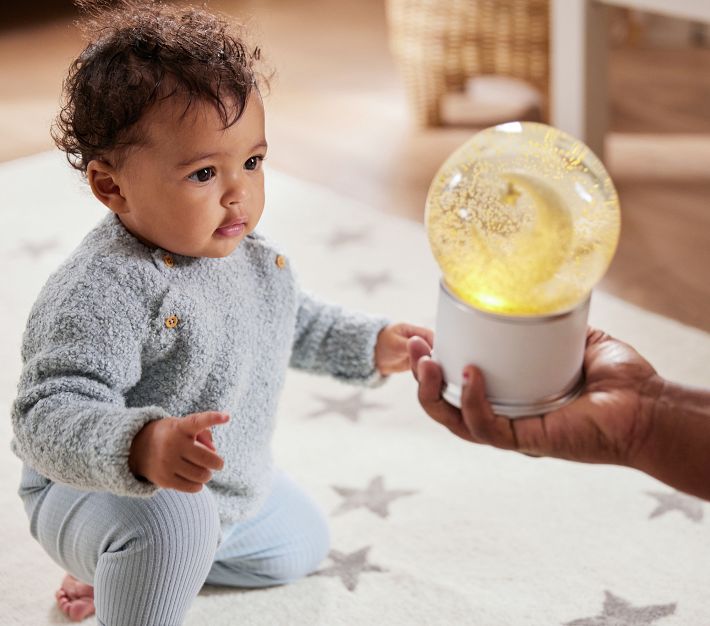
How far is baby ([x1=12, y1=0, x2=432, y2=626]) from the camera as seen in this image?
0.84m

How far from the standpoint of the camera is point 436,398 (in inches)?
34.2

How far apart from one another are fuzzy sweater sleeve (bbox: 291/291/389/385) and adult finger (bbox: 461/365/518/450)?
0.25m

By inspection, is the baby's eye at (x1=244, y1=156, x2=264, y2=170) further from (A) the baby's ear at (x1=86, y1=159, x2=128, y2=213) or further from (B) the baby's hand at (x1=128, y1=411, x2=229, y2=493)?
(B) the baby's hand at (x1=128, y1=411, x2=229, y2=493)

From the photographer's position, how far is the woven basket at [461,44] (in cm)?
226

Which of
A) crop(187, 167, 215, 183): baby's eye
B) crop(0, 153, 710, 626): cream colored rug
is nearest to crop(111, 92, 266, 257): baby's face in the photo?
crop(187, 167, 215, 183): baby's eye

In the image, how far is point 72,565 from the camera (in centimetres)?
99

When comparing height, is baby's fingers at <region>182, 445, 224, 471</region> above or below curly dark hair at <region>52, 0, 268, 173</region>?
below

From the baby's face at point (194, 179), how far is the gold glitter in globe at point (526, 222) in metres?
0.18

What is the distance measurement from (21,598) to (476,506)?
1.68 feet

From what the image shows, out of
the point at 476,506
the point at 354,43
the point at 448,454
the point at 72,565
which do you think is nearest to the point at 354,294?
the point at 448,454

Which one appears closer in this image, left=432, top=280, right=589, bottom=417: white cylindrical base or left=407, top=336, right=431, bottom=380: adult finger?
left=432, top=280, right=589, bottom=417: white cylindrical base

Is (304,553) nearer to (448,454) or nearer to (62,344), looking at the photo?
(448,454)

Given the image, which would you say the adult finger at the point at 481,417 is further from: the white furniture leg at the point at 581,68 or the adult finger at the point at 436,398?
the white furniture leg at the point at 581,68

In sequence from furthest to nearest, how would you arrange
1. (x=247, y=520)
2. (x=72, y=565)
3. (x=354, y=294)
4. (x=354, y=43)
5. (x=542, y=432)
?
(x=354, y=43), (x=354, y=294), (x=247, y=520), (x=72, y=565), (x=542, y=432)
